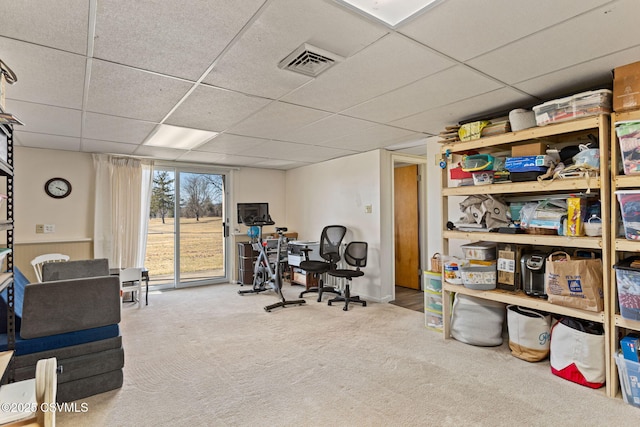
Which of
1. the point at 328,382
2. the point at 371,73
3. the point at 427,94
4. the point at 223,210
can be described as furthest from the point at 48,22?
the point at 223,210

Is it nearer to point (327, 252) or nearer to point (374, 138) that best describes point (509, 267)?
point (374, 138)

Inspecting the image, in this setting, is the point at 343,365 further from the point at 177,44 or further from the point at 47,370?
the point at 177,44

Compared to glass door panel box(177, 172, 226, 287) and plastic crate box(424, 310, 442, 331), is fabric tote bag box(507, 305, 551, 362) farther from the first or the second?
glass door panel box(177, 172, 226, 287)

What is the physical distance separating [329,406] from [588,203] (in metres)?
2.49

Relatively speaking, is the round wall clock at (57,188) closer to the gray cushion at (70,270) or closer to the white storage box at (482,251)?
the gray cushion at (70,270)

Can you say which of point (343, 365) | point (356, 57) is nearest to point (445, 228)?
point (343, 365)

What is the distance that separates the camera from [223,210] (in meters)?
6.32

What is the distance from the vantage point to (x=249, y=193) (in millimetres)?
6492

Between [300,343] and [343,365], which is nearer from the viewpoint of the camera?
[343,365]

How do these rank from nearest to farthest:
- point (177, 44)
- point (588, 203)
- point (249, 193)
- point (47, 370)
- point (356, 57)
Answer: point (47, 370) < point (177, 44) < point (356, 57) < point (588, 203) < point (249, 193)

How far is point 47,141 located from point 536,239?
18.4 ft

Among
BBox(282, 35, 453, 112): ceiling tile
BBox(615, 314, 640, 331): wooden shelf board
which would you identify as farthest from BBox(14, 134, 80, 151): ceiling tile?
BBox(615, 314, 640, 331): wooden shelf board

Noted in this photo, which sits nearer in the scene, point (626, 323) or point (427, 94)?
point (626, 323)

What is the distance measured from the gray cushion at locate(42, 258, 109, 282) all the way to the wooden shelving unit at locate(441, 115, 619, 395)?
11.9ft
